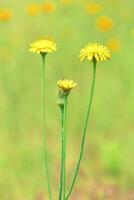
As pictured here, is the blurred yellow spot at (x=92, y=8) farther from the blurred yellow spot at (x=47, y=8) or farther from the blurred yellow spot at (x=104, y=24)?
the blurred yellow spot at (x=47, y=8)

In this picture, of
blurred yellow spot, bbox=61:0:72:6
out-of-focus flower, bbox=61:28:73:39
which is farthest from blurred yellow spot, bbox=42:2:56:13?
out-of-focus flower, bbox=61:28:73:39

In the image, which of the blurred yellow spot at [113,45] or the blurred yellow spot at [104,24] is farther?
the blurred yellow spot at [104,24]

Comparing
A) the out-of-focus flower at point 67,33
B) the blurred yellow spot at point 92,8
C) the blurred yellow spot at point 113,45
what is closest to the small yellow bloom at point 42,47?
the blurred yellow spot at point 113,45

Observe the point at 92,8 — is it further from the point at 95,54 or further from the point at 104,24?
the point at 95,54

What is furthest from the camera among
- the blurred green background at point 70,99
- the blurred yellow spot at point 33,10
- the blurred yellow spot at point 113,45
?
the blurred yellow spot at point 33,10

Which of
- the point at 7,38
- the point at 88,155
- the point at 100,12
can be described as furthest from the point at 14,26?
the point at 88,155

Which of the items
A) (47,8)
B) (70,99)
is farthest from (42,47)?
(47,8)

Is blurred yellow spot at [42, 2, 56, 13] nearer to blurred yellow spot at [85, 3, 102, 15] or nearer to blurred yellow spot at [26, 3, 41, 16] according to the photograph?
blurred yellow spot at [26, 3, 41, 16]
